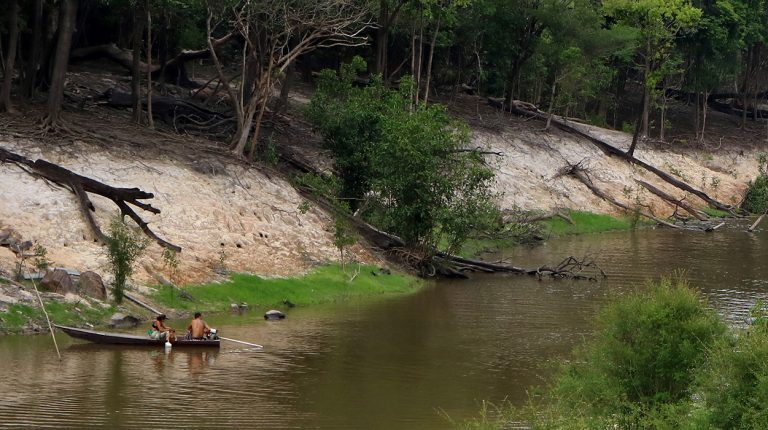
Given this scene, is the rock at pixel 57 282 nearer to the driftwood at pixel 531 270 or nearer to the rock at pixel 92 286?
the rock at pixel 92 286

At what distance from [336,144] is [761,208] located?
31.5m

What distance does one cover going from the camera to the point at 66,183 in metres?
34.2

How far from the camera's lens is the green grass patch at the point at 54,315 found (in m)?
27.2

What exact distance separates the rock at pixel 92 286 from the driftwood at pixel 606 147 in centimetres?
3805

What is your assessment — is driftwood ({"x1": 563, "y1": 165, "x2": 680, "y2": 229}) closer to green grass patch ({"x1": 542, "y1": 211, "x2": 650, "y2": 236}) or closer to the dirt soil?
green grass patch ({"x1": 542, "y1": 211, "x2": 650, "y2": 236})

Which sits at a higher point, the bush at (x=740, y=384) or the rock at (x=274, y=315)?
the bush at (x=740, y=384)

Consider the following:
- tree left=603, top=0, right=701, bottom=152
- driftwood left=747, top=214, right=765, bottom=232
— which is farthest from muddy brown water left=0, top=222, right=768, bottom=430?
tree left=603, top=0, right=701, bottom=152

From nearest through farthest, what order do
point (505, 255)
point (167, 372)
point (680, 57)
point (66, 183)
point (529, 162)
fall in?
point (167, 372), point (66, 183), point (505, 255), point (529, 162), point (680, 57)

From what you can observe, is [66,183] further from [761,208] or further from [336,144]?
[761,208]

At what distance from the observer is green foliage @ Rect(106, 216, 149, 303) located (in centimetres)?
2962

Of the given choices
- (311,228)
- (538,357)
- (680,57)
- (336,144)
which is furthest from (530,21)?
(538,357)

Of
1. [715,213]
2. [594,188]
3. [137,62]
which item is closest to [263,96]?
[137,62]

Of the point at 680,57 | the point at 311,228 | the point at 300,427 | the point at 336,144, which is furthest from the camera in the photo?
the point at 680,57

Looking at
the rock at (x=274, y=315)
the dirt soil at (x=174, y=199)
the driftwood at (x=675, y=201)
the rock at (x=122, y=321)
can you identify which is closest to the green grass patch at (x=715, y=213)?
the driftwood at (x=675, y=201)
